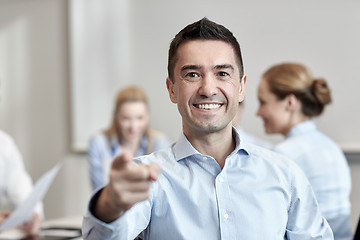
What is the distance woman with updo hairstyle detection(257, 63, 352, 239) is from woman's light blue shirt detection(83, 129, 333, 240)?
39.5 inches

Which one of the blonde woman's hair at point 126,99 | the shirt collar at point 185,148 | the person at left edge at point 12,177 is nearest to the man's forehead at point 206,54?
the shirt collar at point 185,148

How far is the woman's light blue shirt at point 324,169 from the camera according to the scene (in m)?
2.44

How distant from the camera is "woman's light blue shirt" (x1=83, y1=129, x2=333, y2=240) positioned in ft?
4.39

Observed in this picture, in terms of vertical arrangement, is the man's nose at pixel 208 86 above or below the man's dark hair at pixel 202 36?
below

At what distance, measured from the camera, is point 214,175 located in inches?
54.9

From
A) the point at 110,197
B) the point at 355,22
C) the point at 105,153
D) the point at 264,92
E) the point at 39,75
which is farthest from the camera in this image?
the point at 39,75

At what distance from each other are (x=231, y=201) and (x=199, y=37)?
1.30 ft

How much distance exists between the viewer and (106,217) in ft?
3.49

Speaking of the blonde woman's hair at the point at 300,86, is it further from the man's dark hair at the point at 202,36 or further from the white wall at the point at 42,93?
the white wall at the point at 42,93

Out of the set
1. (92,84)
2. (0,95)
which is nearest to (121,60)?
(92,84)

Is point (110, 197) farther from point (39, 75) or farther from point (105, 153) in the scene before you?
point (39, 75)

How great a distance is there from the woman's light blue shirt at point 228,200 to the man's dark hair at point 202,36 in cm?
19

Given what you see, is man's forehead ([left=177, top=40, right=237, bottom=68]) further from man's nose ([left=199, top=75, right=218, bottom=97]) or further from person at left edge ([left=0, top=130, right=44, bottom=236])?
person at left edge ([left=0, top=130, right=44, bottom=236])

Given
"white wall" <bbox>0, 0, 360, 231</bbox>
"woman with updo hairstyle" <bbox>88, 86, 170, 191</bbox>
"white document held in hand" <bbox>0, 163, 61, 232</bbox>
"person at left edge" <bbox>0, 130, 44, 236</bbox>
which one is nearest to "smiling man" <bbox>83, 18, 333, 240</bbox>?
"white document held in hand" <bbox>0, 163, 61, 232</bbox>
